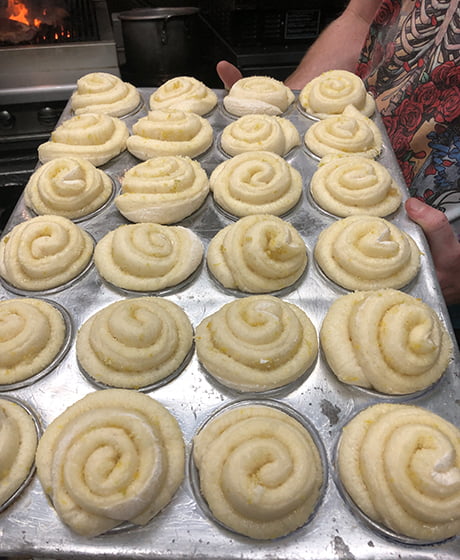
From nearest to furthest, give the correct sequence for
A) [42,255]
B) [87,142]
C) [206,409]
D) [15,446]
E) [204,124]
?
[15,446]
[206,409]
[42,255]
[87,142]
[204,124]

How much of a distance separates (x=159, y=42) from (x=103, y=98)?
71.7 inches

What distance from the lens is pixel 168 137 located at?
2904 mm

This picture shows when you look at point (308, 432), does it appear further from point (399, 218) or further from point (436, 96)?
point (436, 96)

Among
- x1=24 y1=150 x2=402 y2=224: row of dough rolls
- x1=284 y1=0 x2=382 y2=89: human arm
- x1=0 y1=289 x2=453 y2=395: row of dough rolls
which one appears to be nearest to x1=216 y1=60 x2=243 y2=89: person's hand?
x1=284 y1=0 x2=382 y2=89: human arm

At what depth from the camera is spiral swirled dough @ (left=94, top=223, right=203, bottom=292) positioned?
7.28ft

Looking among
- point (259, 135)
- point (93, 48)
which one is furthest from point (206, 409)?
point (93, 48)

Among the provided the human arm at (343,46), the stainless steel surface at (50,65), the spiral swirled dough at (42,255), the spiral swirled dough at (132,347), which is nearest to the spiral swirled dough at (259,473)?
the spiral swirled dough at (132,347)

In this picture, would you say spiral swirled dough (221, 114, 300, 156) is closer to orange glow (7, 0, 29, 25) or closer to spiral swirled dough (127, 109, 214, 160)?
spiral swirled dough (127, 109, 214, 160)

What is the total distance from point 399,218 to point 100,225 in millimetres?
1765

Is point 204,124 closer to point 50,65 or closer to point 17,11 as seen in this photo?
point 50,65

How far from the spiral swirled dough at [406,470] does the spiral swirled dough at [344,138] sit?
178 cm

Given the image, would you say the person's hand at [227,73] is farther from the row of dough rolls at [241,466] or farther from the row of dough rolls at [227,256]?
the row of dough rolls at [241,466]

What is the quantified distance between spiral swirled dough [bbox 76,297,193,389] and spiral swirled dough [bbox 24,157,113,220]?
87cm

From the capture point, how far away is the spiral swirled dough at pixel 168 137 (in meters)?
2.87
